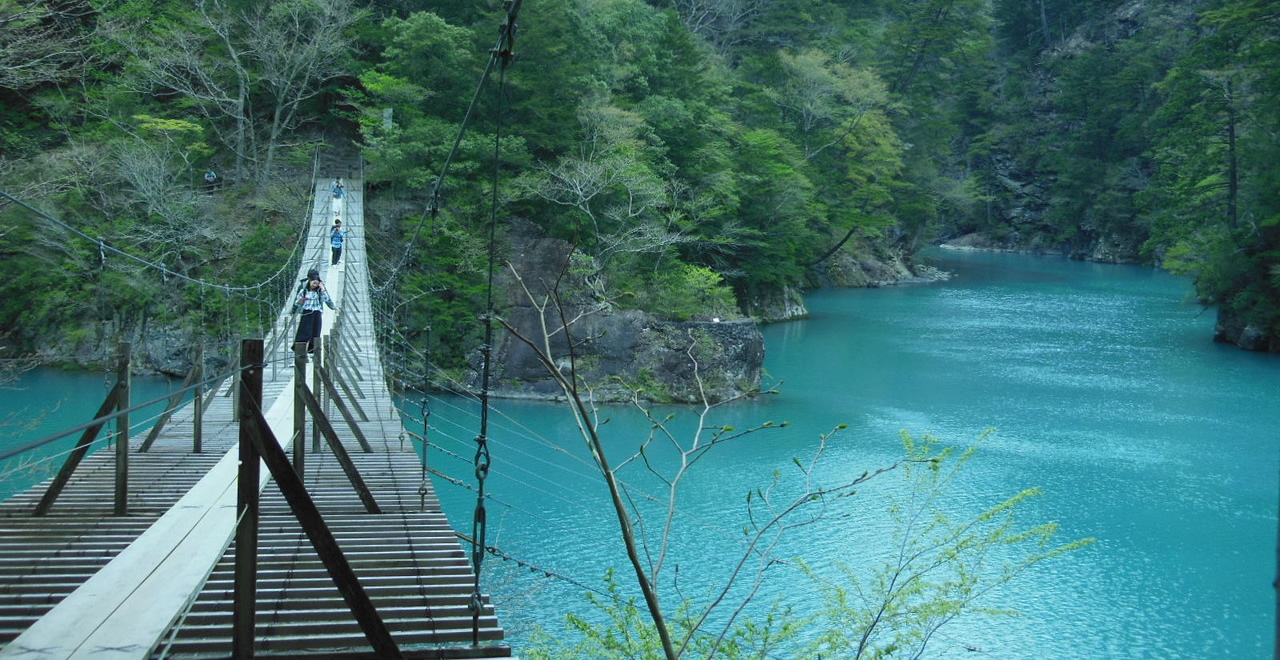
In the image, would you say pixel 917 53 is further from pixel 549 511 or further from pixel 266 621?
pixel 266 621

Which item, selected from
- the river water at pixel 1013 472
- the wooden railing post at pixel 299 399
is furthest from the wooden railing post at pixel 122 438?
the river water at pixel 1013 472

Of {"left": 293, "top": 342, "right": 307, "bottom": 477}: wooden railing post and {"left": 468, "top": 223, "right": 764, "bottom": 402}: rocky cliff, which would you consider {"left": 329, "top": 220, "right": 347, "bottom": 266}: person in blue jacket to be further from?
{"left": 293, "top": 342, "right": 307, "bottom": 477}: wooden railing post

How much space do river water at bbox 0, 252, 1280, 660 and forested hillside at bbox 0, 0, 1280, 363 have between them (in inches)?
71.1

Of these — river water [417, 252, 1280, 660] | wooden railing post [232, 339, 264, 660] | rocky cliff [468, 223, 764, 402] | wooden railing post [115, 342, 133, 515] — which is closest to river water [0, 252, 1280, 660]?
river water [417, 252, 1280, 660]

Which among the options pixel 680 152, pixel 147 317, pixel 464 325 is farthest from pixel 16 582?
pixel 680 152

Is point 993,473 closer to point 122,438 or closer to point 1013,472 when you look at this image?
point 1013,472

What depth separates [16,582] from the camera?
305cm

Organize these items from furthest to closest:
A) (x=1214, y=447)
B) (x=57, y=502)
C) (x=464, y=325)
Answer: (x=464, y=325)
(x=1214, y=447)
(x=57, y=502)

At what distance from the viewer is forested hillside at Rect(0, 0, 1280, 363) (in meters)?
15.0

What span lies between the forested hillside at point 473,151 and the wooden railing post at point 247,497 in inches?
287

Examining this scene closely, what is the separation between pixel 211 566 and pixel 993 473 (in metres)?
10.4

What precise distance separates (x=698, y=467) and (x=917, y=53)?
→ 71.3 ft

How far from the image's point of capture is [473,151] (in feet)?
49.8

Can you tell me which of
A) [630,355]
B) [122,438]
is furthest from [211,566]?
[630,355]
